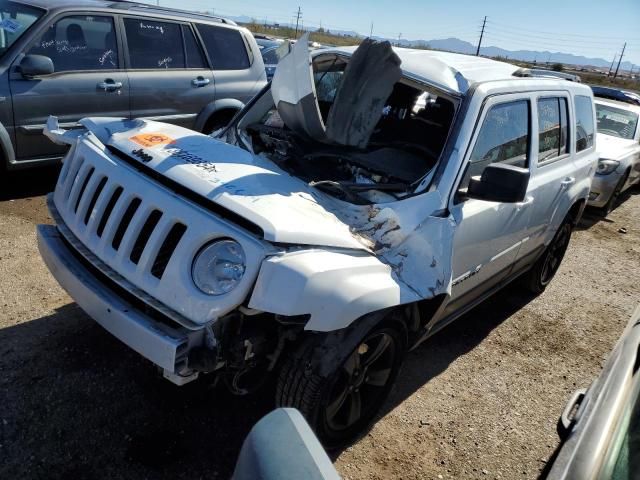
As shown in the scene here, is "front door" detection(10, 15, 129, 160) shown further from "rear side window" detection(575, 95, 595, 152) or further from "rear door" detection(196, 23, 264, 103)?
"rear side window" detection(575, 95, 595, 152)

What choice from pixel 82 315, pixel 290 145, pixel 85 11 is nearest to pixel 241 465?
pixel 290 145

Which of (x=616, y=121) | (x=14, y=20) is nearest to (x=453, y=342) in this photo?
(x=14, y=20)

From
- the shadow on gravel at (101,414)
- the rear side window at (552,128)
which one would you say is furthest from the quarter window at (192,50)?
the rear side window at (552,128)

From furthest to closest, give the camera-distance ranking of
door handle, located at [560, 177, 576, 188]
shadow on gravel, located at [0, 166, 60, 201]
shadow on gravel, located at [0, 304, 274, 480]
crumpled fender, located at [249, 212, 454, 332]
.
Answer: shadow on gravel, located at [0, 166, 60, 201], door handle, located at [560, 177, 576, 188], shadow on gravel, located at [0, 304, 274, 480], crumpled fender, located at [249, 212, 454, 332]

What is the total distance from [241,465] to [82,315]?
2786mm

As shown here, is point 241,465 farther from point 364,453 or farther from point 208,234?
point 364,453

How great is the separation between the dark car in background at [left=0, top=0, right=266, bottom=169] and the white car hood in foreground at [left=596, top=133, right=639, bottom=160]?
5439 millimetres

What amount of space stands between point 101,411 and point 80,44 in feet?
13.5

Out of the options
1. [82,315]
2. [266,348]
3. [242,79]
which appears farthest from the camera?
[242,79]

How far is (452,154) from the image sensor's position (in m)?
2.91

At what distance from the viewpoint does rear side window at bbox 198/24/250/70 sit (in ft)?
21.3

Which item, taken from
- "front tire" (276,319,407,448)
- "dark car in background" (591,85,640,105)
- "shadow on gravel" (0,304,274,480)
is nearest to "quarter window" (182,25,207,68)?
"shadow on gravel" (0,304,274,480)

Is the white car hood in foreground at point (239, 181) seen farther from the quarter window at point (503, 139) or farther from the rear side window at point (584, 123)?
the rear side window at point (584, 123)

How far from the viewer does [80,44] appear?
210 inches
